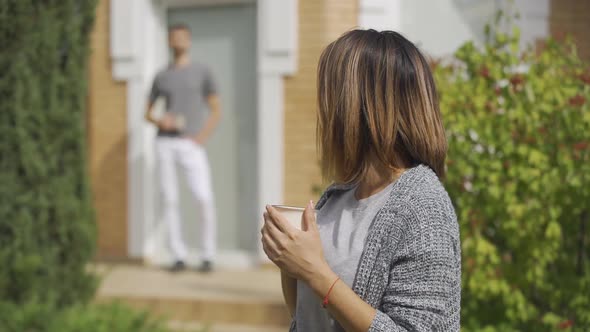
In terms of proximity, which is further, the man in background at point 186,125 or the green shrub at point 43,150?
the man in background at point 186,125

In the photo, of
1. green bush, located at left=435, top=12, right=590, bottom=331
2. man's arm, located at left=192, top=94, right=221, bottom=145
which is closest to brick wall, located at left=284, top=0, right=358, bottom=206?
man's arm, located at left=192, top=94, right=221, bottom=145

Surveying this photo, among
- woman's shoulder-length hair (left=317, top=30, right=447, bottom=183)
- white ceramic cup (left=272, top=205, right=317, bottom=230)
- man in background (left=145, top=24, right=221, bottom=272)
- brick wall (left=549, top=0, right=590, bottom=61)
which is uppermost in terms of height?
brick wall (left=549, top=0, right=590, bottom=61)

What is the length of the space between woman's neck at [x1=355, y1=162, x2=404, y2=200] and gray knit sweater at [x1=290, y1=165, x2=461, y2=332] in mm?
60

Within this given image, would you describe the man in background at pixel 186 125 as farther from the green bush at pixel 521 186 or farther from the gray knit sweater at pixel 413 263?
the gray knit sweater at pixel 413 263

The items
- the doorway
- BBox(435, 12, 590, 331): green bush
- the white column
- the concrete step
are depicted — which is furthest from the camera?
the doorway

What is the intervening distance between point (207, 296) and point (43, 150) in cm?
196

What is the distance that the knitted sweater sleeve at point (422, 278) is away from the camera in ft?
6.00

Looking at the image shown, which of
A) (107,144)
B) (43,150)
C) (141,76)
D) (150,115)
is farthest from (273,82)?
(43,150)

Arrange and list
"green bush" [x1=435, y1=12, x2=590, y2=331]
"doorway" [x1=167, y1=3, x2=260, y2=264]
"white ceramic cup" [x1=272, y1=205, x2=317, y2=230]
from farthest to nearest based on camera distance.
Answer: "doorway" [x1=167, y1=3, x2=260, y2=264]
"green bush" [x1=435, y1=12, x2=590, y2=331]
"white ceramic cup" [x1=272, y1=205, x2=317, y2=230]

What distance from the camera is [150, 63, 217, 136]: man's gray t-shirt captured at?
26.1 feet

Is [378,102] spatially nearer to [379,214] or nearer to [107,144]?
[379,214]

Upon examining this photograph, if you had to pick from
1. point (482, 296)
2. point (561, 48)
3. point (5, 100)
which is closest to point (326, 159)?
point (482, 296)

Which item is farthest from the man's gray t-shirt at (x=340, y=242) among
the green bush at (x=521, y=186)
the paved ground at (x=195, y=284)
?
the paved ground at (x=195, y=284)

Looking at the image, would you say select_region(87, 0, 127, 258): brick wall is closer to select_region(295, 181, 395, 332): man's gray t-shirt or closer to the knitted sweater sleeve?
select_region(295, 181, 395, 332): man's gray t-shirt
